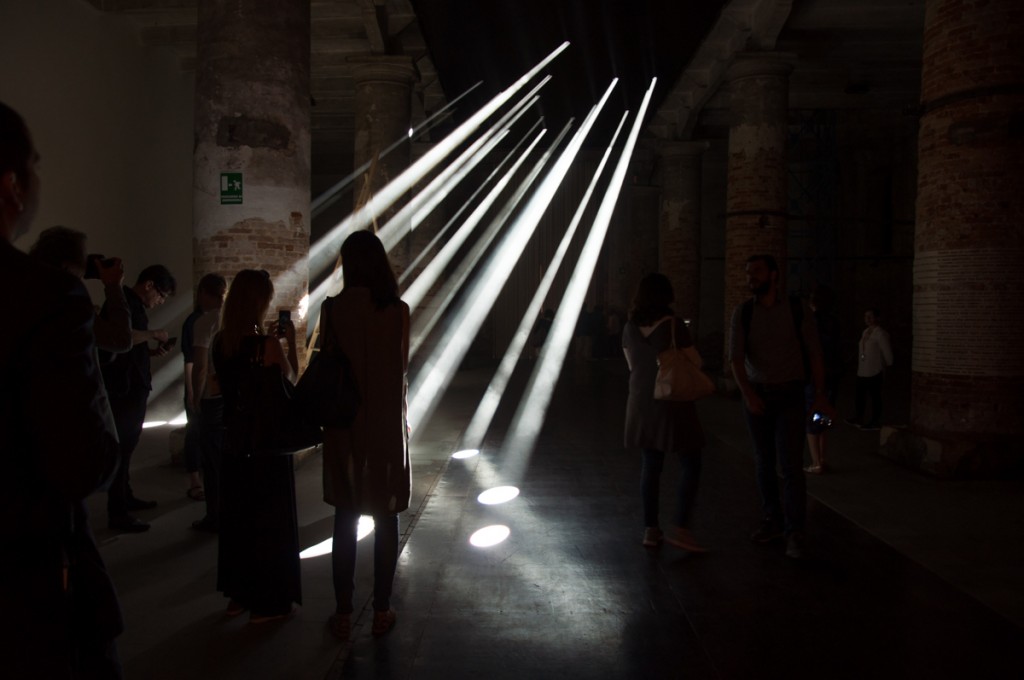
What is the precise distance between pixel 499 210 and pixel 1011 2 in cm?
1865

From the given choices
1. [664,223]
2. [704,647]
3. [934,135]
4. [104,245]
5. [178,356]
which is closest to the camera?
[704,647]

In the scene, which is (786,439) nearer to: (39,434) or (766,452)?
(766,452)

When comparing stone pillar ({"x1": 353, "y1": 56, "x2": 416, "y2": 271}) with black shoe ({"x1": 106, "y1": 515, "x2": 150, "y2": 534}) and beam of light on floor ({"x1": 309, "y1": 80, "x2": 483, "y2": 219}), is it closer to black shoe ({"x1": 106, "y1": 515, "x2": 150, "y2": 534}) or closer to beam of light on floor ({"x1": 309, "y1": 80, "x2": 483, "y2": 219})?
beam of light on floor ({"x1": 309, "y1": 80, "x2": 483, "y2": 219})

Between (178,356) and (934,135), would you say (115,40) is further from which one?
(934,135)

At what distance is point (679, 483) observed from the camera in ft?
14.4

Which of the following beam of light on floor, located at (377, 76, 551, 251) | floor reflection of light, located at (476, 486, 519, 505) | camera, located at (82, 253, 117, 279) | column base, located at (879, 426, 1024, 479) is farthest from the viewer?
beam of light on floor, located at (377, 76, 551, 251)

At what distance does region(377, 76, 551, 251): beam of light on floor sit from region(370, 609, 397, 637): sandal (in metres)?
8.15

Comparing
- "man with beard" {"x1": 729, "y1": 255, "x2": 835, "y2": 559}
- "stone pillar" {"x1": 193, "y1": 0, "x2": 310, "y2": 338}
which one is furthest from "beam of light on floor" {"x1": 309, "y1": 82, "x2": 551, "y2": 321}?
"man with beard" {"x1": 729, "y1": 255, "x2": 835, "y2": 559}

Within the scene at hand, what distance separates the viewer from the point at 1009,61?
6.21m

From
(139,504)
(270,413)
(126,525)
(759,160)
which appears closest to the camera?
(270,413)

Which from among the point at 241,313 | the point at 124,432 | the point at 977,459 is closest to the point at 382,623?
the point at 241,313

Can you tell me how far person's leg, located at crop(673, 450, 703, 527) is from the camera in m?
4.30

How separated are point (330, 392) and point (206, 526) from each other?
7.44 feet

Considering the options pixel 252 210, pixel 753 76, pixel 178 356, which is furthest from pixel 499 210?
pixel 252 210
